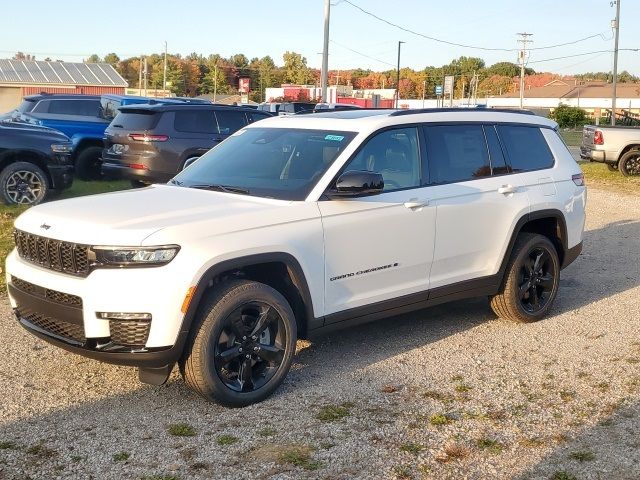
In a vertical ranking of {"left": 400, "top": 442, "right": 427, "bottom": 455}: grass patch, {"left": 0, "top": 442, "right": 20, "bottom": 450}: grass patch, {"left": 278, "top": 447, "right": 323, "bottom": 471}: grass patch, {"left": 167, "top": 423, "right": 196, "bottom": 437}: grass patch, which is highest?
{"left": 400, "top": 442, "right": 427, "bottom": 455}: grass patch

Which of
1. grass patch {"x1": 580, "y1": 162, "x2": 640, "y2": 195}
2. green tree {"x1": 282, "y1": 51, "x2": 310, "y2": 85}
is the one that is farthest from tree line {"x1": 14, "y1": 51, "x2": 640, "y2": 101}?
grass patch {"x1": 580, "y1": 162, "x2": 640, "y2": 195}

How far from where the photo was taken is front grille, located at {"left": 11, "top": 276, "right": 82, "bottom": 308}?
4.86 meters

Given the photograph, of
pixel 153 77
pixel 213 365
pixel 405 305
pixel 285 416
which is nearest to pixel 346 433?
pixel 285 416

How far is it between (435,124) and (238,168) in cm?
159

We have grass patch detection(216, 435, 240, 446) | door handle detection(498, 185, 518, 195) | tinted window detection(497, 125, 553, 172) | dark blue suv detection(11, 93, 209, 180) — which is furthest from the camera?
dark blue suv detection(11, 93, 209, 180)

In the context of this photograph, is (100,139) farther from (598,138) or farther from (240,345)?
(598,138)

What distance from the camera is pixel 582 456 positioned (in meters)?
4.44

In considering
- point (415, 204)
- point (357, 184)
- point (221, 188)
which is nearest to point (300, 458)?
point (357, 184)

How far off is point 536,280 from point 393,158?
202 cm

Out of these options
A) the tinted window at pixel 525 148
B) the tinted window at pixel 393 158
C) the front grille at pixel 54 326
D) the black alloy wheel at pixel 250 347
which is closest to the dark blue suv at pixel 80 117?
the tinted window at pixel 525 148

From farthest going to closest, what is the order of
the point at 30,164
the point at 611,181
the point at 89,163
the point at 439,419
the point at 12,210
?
the point at 611,181 < the point at 89,163 < the point at 30,164 < the point at 12,210 < the point at 439,419

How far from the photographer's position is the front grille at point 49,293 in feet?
15.9

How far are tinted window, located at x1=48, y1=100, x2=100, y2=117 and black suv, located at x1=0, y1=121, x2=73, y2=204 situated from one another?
16.2ft

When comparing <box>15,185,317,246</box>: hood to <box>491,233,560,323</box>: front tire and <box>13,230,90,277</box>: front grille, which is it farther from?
<box>491,233,560,323</box>: front tire
